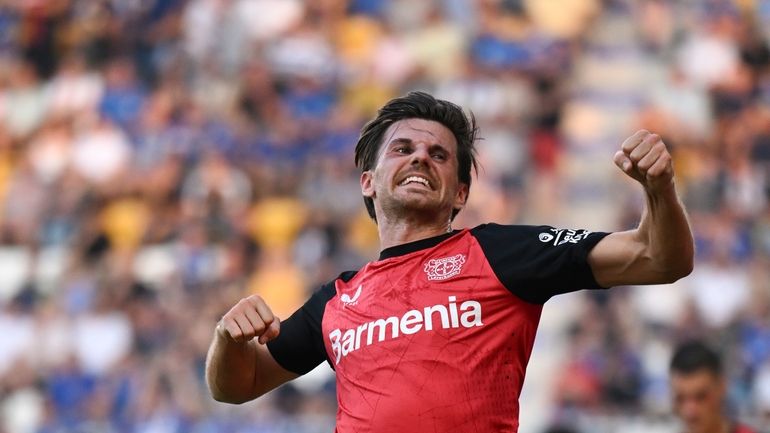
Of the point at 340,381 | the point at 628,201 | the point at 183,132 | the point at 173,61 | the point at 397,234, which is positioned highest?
the point at 173,61

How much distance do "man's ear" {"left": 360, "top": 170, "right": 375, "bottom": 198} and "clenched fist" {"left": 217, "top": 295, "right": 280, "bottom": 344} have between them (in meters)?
0.85

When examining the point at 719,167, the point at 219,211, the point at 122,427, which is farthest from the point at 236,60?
the point at 719,167

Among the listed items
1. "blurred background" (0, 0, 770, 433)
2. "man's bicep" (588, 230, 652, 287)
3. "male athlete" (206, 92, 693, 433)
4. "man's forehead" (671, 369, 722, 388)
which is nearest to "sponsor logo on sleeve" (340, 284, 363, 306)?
"male athlete" (206, 92, 693, 433)

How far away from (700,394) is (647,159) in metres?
2.82

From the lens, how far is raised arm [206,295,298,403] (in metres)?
4.37

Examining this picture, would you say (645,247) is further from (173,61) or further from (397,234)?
(173,61)

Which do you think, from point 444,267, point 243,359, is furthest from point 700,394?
point 243,359

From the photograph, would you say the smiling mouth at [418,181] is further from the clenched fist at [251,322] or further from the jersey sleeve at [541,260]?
the clenched fist at [251,322]

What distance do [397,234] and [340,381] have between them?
634mm

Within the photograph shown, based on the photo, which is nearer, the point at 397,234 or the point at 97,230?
the point at 397,234

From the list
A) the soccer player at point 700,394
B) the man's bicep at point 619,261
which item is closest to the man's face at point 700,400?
the soccer player at point 700,394

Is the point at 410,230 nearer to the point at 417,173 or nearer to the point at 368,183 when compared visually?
the point at 417,173

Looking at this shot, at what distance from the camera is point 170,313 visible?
1246cm

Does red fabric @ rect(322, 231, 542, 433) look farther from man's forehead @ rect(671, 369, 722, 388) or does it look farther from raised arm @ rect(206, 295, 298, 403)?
man's forehead @ rect(671, 369, 722, 388)
